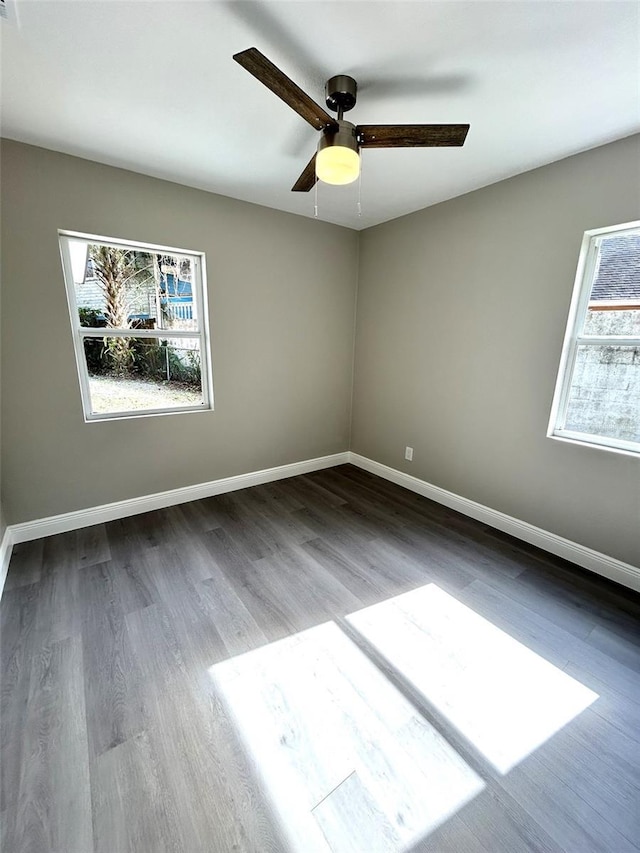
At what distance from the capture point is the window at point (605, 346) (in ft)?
6.73

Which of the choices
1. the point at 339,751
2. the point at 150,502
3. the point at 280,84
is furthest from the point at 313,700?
the point at 280,84

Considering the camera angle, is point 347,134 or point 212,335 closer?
point 347,134

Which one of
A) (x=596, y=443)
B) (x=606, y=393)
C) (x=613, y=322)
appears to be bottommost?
(x=596, y=443)

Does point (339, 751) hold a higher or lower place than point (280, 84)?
lower

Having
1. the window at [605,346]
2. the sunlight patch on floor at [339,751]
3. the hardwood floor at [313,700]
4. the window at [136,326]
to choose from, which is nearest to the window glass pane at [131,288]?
the window at [136,326]

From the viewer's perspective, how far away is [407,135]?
150 centimetres

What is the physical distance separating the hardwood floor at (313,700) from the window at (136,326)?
114 centimetres

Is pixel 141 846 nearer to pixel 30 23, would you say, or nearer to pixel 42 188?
pixel 30 23

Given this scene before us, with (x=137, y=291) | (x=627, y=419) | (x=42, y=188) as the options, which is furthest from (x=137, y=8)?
(x=627, y=419)

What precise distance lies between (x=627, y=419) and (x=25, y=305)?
3798mm

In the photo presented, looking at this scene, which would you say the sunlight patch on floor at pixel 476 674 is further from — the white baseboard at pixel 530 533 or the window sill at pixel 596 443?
the window sill at pixel 596 443

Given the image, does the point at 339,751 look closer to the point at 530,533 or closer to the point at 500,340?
the point at 530,533

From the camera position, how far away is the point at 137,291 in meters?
2.64

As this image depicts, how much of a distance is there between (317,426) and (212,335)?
1463 millimetres
